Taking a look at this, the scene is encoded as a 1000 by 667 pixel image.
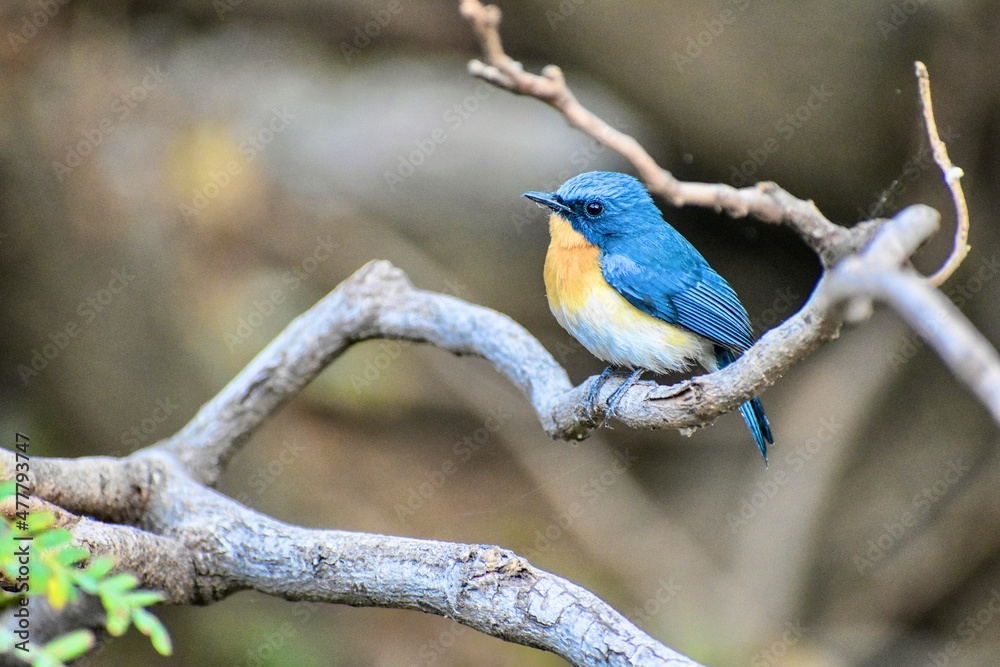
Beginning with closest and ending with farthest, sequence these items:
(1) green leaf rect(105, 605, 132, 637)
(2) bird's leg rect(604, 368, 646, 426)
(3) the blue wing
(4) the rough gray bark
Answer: (1) green leaf rect(105, 605, 132, 637), (4) the rough gray bark, (2) bird's leg rect(604, 368, 646, 426), (3) the blue wing

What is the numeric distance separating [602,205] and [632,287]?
36cm

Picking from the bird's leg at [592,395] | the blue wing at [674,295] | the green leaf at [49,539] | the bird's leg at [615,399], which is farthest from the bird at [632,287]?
the green leaf at [49,539]

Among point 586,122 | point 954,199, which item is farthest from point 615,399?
point 586,122

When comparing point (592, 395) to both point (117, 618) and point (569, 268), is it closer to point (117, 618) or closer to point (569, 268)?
point (569, 268)

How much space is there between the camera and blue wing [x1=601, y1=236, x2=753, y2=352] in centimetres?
326

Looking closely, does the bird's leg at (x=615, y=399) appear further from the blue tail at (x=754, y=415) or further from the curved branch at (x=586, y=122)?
the curved branch at (x=586, y=122)

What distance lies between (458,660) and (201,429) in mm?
3110

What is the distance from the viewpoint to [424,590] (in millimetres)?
2400

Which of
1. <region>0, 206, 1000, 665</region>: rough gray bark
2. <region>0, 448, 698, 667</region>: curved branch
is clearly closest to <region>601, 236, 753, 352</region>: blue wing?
<region>0, 206, 1000, 665</region>: rough gray bark

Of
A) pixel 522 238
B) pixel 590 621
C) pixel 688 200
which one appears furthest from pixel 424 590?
pixel 522 238

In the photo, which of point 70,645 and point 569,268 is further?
point 569,268

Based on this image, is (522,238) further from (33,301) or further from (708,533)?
(33,301)

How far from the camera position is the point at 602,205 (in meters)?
3.41

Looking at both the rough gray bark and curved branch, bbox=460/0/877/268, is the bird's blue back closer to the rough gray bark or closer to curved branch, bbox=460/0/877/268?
the rough gray bark
